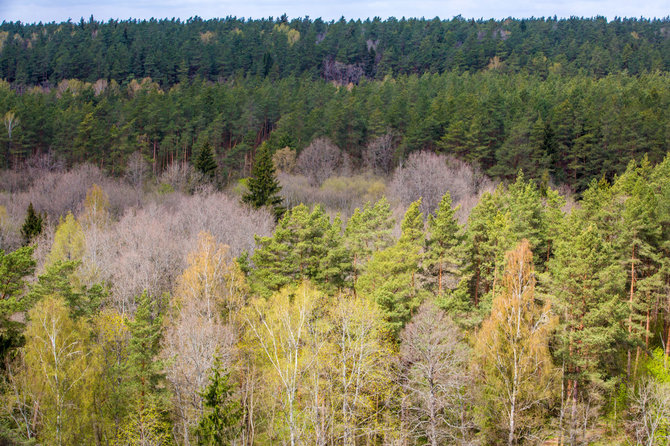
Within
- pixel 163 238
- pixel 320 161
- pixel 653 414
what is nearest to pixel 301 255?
pixel 163 238

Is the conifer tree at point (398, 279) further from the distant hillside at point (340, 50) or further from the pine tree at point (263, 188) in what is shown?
the distant hillside at point (340, 50)

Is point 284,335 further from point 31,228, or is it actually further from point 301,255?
point 31,228

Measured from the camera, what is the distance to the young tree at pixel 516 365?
2573cm

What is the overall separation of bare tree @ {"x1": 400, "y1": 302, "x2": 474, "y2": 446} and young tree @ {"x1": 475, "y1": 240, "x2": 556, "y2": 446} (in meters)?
1.25

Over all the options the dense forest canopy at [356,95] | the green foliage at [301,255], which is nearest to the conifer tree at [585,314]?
the green foliage at [301,255]

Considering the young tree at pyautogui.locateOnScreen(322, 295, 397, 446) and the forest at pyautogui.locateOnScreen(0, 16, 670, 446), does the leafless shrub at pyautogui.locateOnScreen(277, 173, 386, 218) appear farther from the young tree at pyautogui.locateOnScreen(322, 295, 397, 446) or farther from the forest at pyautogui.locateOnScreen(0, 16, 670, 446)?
the young tree at pyautogui.locateOnScreen(322, 295, 397, 446)

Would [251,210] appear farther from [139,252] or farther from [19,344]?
[19,344]

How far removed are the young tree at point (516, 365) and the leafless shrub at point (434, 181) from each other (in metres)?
30.3

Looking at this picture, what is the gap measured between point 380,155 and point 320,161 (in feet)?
26.5

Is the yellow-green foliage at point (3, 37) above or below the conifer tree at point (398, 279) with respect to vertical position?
above

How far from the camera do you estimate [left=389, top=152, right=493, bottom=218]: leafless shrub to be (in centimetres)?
5945

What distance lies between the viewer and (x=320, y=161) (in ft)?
229

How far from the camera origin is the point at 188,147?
75125 mm

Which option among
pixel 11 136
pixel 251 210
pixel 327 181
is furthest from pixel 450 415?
pixel 11 136
